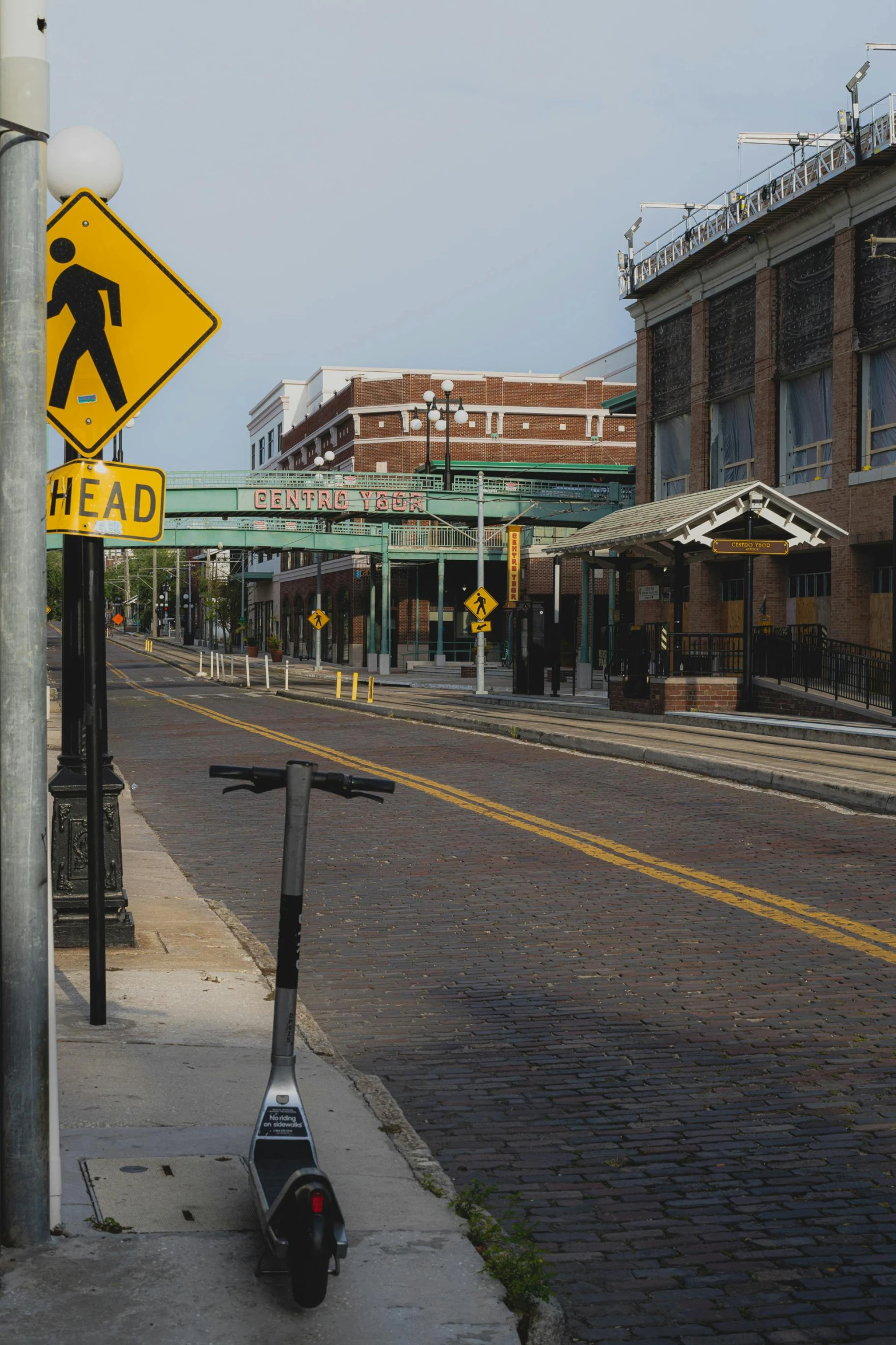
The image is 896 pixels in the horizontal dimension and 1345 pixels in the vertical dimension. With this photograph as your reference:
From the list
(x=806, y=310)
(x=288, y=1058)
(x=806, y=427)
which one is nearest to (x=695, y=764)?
(x=288, y=1058)

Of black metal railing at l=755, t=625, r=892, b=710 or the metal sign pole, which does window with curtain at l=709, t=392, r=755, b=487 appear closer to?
black metal railing at l=755, t=625, r=892, b=710

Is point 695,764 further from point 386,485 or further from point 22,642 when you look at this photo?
point 386,485

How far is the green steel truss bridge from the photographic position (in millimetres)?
53844

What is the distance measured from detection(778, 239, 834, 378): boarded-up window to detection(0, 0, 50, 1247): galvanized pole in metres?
33.5

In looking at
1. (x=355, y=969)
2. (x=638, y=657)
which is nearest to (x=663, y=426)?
(x=638, y=657)

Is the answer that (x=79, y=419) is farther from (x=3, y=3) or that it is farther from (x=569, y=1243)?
(x=569, y=1243)

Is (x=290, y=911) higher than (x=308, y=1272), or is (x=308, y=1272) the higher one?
(x=290, y=911)

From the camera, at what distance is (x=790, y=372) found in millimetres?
36875

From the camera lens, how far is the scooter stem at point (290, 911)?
3797mm

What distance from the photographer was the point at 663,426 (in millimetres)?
45469

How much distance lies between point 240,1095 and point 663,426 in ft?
138

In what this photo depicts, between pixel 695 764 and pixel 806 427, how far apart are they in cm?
2121

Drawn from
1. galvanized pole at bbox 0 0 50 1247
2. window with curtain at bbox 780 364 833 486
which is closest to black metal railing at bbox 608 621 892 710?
window with curtain at bbox 780 364 833 486

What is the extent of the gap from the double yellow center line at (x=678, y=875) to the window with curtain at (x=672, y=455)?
27.9 metres
